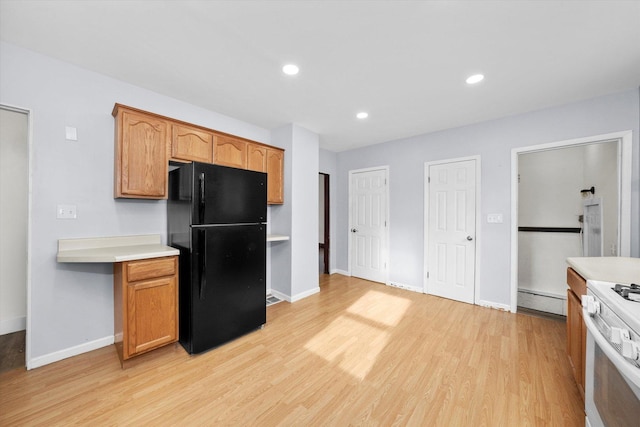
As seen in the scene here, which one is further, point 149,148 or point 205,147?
point 205,147

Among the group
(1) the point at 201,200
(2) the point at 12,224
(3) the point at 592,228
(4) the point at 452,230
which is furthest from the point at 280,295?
(3) the point at 592,228

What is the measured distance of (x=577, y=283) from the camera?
5.60 ft

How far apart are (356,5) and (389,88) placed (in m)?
1.11

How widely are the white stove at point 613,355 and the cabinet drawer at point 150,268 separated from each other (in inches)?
107

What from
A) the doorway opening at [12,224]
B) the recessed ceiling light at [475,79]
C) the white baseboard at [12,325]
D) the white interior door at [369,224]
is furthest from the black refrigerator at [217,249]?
the white interior door at [369,224]

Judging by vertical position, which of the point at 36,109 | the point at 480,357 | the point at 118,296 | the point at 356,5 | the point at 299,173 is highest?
the point at 356,5

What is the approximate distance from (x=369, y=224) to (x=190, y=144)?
315 centimetres

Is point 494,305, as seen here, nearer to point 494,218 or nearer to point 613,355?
point 494,218

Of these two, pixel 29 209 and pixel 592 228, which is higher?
pixel 29 209

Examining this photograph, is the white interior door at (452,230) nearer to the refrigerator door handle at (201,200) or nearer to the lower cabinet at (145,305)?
the refrigerator door handle at (201,200)

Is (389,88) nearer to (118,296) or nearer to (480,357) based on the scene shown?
(480,357)

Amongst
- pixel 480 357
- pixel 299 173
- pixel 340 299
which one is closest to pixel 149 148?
pixel 299 173

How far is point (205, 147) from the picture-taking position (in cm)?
273

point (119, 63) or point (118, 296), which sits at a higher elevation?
point (119, 63)
